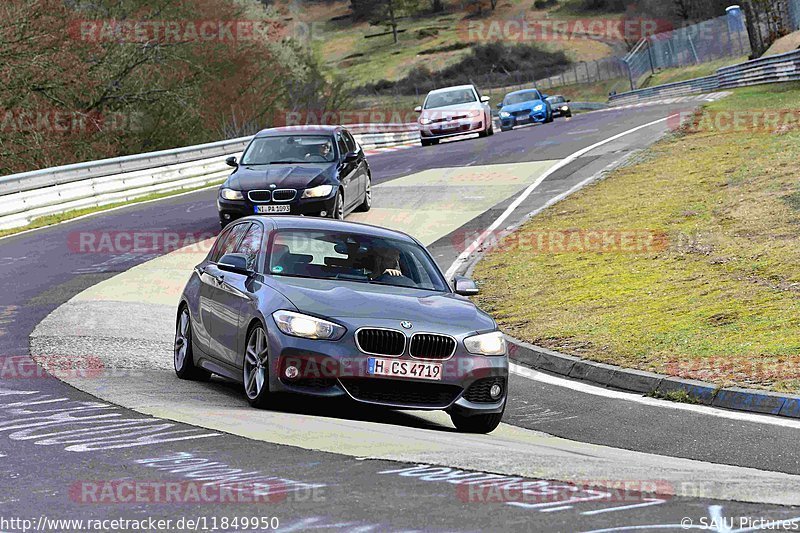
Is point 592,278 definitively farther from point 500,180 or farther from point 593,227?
point 500,180

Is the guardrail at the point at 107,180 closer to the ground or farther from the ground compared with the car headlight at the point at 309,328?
farther from the ground

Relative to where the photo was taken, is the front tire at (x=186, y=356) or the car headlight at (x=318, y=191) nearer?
the front tire at (x=186, y=356)

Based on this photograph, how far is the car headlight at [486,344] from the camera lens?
9.21 m

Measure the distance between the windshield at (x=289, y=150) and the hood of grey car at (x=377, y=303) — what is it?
11643 mm

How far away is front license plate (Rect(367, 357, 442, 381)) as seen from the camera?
8820 mm

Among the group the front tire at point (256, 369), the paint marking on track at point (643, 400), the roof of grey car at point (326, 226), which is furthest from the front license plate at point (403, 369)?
the paint marking on track at point (643, 400)

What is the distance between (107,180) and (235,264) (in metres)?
19.4

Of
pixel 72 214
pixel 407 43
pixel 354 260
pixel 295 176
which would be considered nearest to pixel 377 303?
pixel 354 260

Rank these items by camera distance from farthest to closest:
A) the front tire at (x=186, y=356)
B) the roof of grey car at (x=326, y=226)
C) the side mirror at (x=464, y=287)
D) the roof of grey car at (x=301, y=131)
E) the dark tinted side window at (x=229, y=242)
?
the roof of grey car at (x=301, y=131), the dark tinted side window at (x=229, y=242), the front tire at (x=186, y=356), the roof of grey car at (x=326, y=226), the side mirror at (x=464, y=287)

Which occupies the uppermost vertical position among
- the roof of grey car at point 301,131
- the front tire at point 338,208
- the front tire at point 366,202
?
the roof of grey car at point 301,131

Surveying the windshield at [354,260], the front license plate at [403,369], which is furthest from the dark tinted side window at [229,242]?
the front license plate at [403,369]

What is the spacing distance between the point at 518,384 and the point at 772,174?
41.6ft

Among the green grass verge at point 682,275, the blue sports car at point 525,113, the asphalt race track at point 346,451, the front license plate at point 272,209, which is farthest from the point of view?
the blue sports car at point 525,113

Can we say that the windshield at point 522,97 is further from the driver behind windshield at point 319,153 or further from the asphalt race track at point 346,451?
the asphalt race track at point 346,451
